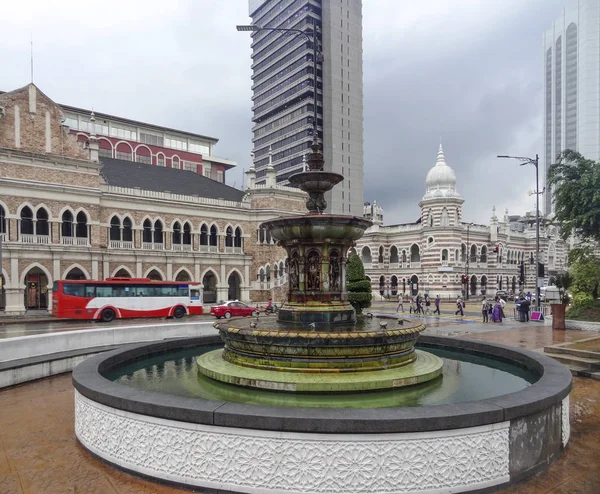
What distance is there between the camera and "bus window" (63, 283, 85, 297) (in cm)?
2772

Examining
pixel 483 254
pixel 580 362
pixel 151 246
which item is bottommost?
pixel 580 362

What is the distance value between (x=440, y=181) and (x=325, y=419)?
2160 inches

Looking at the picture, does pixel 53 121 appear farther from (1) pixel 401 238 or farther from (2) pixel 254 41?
(2) pixel 254 41

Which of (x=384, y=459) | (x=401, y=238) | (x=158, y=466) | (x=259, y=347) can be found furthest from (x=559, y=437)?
(x=401, y=238)

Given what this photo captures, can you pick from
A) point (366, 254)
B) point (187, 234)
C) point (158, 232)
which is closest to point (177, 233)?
point (187, 234)

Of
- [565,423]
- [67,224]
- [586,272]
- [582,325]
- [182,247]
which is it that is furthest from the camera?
[182,247]

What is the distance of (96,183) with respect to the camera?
35312mm

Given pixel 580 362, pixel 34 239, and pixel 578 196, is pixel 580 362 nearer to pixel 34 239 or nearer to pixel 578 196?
pixel 578 196

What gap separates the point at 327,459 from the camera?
5023 millimetres

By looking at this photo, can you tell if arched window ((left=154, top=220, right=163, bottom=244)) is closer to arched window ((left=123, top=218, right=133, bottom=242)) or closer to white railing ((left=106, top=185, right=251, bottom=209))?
arched window ((left=123, top=218, right=133, bottom=242))

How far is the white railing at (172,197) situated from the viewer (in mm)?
36897

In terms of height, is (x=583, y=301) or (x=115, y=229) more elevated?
(x=115, y=229)

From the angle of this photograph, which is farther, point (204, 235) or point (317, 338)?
point (204, 235)

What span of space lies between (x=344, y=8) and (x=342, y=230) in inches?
3215
